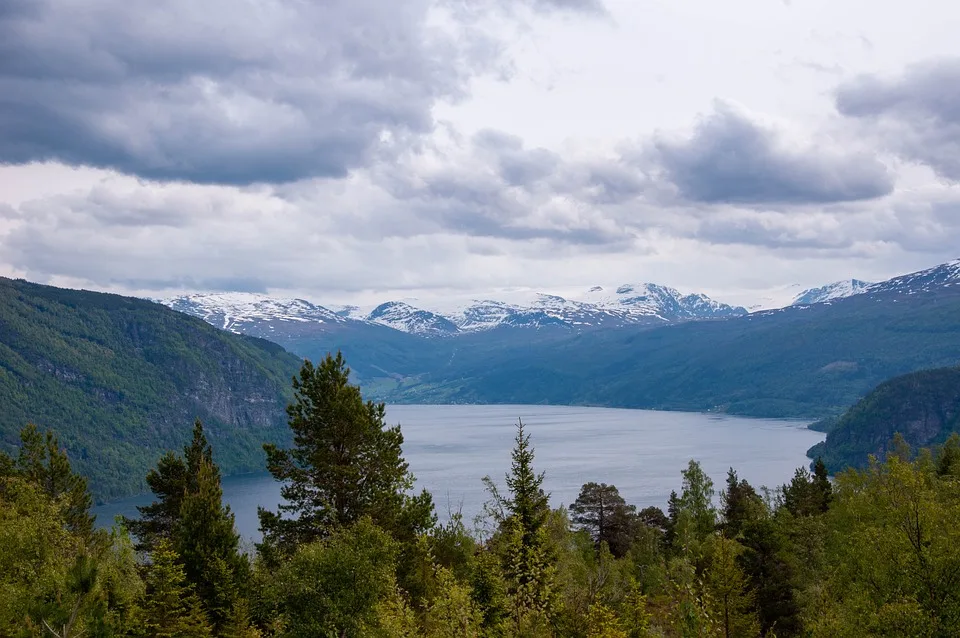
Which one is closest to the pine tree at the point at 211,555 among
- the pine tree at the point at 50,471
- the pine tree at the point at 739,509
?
the pine tree at the point at 50,471

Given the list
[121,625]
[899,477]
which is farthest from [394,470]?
[899,477]

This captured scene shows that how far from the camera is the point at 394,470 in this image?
37625 mm

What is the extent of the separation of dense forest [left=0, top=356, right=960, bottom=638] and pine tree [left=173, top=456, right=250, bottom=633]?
89mm

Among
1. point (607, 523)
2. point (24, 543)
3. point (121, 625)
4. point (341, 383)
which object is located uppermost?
point (341, 383)

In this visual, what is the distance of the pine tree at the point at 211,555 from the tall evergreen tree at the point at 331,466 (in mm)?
2455

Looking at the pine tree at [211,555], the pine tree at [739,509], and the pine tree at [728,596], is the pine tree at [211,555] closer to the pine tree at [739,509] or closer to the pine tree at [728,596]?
the pine tree at [728,596]

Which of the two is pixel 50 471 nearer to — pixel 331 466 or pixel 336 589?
pixel 331 466

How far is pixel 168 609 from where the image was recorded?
32719 millimetres

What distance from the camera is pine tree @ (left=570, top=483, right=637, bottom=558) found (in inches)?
3243

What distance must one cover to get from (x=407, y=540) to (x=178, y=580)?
1076 cm

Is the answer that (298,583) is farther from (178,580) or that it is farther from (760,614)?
(760,614)

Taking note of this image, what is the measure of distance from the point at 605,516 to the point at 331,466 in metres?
53.2

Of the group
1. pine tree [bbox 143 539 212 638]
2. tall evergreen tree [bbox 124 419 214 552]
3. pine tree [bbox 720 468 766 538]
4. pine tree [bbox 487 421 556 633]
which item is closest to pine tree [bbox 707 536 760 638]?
pine tree [bbox 720 468 766 538]

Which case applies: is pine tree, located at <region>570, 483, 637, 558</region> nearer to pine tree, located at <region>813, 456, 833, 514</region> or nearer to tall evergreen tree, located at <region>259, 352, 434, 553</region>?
pine tree, located at <region>813, 456, 833, 514</region>
